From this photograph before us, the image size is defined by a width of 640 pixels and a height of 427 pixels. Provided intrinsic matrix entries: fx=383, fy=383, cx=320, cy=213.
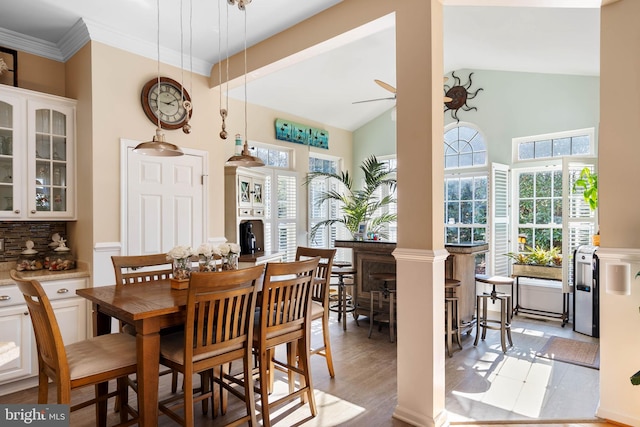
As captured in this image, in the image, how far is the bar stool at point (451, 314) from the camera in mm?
3660

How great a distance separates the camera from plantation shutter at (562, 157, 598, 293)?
15.1 feet

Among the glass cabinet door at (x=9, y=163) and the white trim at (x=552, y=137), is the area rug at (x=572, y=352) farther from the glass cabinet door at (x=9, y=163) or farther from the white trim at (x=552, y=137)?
the glass cabinet door at (x=9, y=163)

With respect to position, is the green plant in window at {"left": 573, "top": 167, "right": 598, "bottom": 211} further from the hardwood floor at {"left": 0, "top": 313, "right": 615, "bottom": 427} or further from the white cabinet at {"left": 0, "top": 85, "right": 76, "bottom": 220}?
the white cabinet at {"left": 0, "top": 85, "right": 76, "bottom": 220}

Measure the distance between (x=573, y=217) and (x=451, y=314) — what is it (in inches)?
88.1

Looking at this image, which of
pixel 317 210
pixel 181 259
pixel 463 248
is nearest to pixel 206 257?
pixel 181 259

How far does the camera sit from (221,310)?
206 cm

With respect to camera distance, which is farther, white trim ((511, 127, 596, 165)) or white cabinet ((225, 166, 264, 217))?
white trim ((511, 127, 596, 165))

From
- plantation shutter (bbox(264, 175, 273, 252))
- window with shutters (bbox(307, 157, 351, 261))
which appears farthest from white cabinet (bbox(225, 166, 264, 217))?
window with shutters (bbox(307, 157, 351, 261))

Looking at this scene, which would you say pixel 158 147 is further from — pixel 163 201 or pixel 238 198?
pixel 238 198

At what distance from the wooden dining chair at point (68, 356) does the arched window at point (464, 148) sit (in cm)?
526

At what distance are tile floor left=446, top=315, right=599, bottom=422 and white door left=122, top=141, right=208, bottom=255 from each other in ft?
9.29

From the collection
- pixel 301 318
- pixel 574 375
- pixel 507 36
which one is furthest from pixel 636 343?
pixel 507 36

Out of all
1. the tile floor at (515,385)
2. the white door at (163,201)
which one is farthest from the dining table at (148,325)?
the tile floor at (515,385)

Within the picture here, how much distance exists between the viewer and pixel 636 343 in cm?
240
